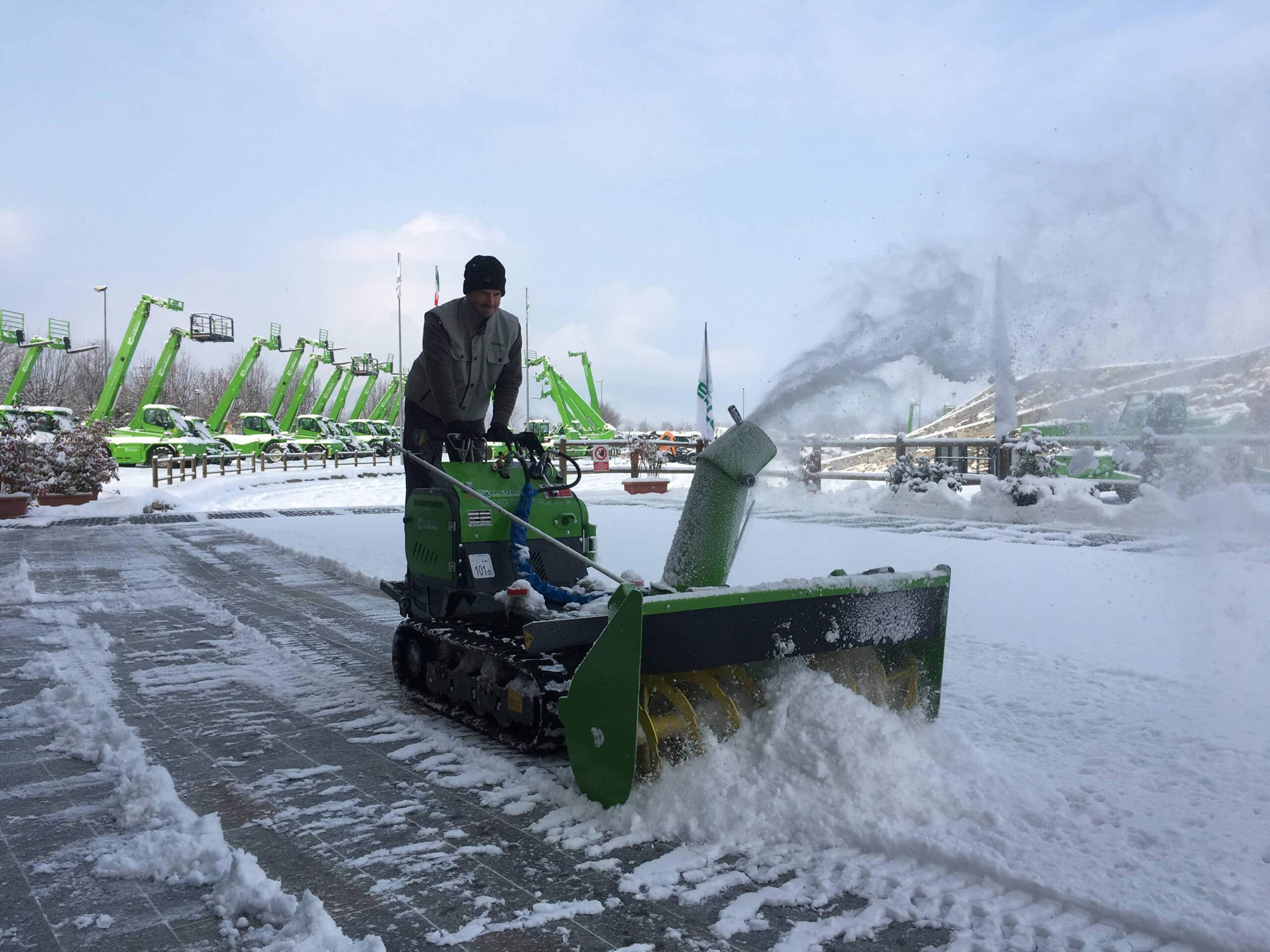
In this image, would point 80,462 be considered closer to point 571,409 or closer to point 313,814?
point 313,814

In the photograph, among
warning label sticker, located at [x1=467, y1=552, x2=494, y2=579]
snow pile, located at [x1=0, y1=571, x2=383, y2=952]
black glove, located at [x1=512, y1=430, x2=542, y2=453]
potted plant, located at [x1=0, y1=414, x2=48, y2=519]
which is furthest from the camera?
potted plant, located at [x1=0, y1=414, x2=48, y2=519]

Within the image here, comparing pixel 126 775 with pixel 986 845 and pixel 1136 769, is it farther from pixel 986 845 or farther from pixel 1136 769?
pixel 1136 769

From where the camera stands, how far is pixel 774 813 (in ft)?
10.4

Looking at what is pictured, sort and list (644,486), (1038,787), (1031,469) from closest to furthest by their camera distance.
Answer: (1038,787) < (1031,469) < (644,486)

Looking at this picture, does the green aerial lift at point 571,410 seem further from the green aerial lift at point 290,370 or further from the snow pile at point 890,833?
the snow pile at point 890,833

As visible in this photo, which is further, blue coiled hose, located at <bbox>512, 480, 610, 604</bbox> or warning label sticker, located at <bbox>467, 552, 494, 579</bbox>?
warning label sticker, located at <bbox>467, 552, 494, 579</bbox>

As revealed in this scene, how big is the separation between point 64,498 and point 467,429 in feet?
50.9

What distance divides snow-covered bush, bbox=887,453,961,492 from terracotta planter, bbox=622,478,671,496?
206 inches

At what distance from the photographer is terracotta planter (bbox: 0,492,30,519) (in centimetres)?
1555

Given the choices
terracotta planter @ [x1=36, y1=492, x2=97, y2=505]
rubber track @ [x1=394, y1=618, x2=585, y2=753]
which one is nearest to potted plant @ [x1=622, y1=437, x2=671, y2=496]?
terracotta planter @ [x1=36, y1=492, x2=97, y2=505]

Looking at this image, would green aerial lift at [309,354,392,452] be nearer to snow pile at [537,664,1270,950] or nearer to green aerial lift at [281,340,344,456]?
green aerial lift at [281,340,344,456]

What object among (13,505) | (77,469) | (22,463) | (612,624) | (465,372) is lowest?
(13,505)

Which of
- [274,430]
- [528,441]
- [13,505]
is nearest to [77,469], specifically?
[13,505]

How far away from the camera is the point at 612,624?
312 cm
